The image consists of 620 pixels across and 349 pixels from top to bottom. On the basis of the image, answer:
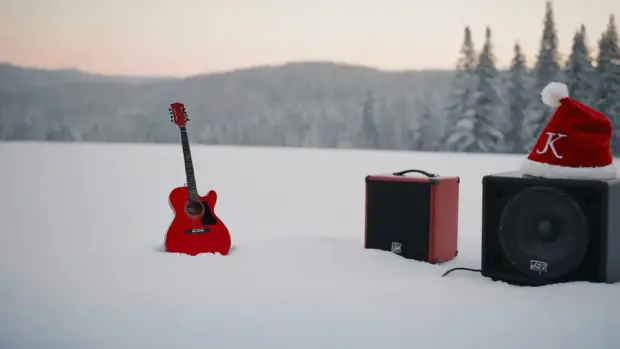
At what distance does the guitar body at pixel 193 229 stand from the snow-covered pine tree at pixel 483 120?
13.1ft

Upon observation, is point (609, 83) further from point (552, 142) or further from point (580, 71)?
point (552, 142)

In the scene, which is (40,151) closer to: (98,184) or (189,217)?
(98,184)

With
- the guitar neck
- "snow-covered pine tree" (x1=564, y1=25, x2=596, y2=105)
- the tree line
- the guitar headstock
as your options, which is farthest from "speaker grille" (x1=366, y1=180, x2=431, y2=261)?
"snow-covered pine tree" (x1=564, y1=25, x2=596, y2=105)

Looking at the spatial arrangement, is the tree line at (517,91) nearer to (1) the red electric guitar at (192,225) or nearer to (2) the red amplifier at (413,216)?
(2) the red amplifier at (413,216)

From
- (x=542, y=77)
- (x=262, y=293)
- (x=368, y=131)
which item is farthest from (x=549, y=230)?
(x=542, y=77)

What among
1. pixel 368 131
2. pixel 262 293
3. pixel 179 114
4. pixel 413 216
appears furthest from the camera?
pixel 368 131

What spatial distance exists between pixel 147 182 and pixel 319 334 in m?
3.37

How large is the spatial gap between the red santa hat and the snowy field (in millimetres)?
363

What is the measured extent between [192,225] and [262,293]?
63 cm

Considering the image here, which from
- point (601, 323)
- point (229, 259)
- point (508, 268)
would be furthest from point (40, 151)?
point (601, 323)

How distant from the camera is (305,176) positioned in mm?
4527

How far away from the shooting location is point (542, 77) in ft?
17.4

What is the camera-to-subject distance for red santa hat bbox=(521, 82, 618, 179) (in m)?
1.66

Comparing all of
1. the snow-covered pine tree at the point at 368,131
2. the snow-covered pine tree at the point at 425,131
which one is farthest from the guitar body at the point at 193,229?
the snow-covered pine tree at the point at 425,131
